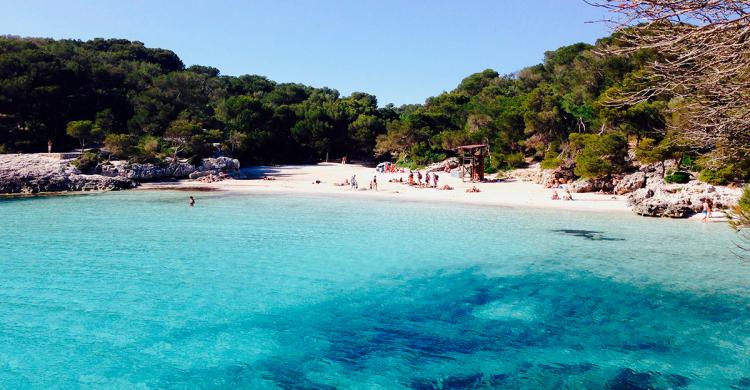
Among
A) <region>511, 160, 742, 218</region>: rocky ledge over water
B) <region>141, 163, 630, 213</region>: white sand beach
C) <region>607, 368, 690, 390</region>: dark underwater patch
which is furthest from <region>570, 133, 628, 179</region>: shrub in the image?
<region>607, 368, 690, 390</region>: dark underwater patch

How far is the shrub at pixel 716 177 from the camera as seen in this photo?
84.7 ft

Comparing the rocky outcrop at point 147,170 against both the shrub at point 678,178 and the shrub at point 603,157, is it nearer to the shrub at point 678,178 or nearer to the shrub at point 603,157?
the shrub at point 603,157

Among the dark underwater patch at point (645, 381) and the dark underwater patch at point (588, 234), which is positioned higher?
the dark underwater patch at point (588, 234)

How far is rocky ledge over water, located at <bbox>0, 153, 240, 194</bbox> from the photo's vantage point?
36938mm

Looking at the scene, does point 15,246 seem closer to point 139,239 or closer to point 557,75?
point 139,239

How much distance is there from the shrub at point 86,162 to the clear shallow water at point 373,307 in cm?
1958

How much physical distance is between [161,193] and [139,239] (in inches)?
757

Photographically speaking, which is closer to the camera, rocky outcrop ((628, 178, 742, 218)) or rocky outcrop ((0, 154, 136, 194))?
rocky outcrop ((628, 178, 742, 218))

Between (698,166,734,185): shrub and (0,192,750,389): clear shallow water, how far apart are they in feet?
20.1

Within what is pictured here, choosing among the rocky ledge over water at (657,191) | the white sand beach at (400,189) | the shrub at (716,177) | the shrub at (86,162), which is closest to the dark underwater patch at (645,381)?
the rocky ledge over water at (657,191)

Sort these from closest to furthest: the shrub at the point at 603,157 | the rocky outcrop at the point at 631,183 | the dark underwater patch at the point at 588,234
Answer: the dark underwater patch at the point at 588,234, the rocky outcrop at the point at 631,183, the shrub at the point at 603,157

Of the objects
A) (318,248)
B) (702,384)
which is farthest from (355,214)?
(702,384)

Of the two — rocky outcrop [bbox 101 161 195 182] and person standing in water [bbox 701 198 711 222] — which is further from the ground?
rocky outcrop [bbox 101 161 195 182]

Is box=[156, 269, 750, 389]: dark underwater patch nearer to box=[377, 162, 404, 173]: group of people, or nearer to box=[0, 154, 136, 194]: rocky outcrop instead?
box=[0, 154, 136, 194]: rocky outcrop
